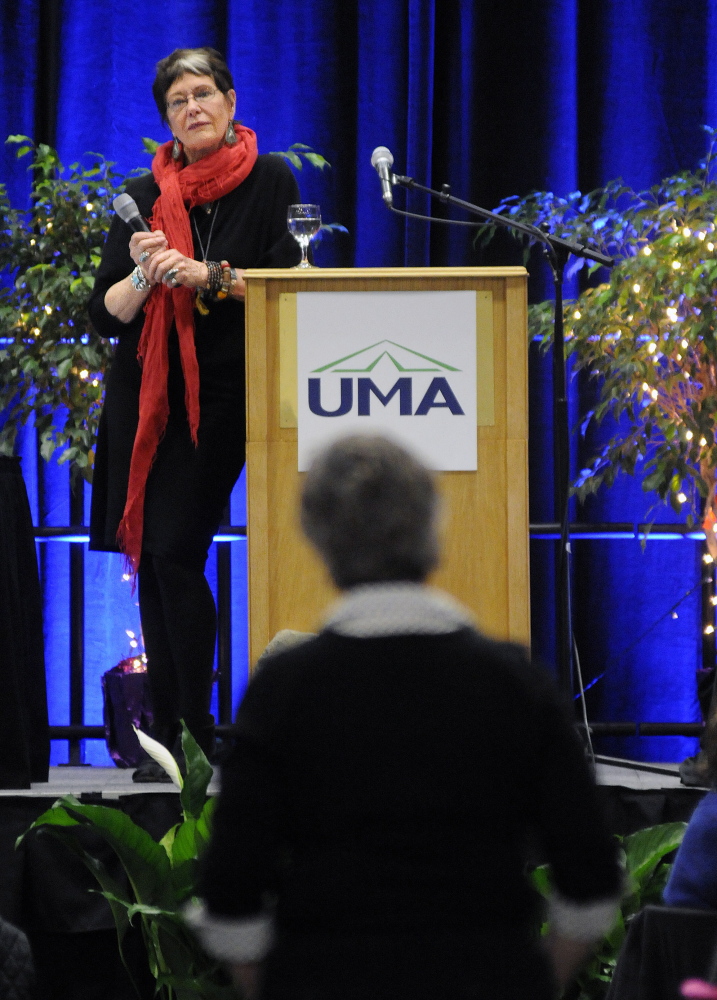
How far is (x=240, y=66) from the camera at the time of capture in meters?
4.79

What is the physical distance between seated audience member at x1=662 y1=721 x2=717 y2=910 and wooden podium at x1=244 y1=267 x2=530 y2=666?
602mm

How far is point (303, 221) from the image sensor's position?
2637 millimetres

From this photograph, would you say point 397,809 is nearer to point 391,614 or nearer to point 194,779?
point 391,614

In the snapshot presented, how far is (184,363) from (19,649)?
0.89 metres

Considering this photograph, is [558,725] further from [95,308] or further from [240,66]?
[240,66]

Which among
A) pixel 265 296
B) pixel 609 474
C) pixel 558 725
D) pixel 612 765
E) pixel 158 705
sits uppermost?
pixel 265 296

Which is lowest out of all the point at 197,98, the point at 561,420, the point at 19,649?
the point at 19,649

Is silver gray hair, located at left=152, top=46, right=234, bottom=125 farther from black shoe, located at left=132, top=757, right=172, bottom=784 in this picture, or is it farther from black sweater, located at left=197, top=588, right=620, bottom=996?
black sweater, located at left=197, top=588, right=620, bottom=996

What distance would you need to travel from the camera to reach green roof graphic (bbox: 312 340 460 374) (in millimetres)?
2410

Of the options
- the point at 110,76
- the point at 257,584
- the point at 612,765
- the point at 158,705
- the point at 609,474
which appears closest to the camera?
the point at 257,584

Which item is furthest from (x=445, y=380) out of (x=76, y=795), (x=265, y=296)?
(x=76, y=795)

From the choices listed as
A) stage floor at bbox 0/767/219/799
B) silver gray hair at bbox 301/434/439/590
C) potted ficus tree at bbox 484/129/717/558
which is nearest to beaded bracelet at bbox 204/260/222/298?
stage floor at bbox 0/767/219/799

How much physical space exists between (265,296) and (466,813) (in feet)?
4.72

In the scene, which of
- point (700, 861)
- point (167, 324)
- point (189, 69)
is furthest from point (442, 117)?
point (700, 861)
